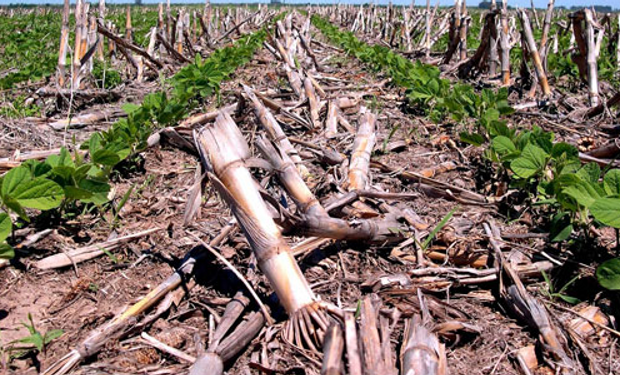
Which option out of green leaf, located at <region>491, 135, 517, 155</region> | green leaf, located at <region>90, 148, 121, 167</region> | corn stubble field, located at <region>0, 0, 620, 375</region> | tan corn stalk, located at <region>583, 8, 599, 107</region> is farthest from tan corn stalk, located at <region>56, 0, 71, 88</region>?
tan corn stalk, located at <region>583, 8, 599, 107</region>

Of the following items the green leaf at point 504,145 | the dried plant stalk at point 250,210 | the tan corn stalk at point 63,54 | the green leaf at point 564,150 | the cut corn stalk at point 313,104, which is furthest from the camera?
the tan corn stalk at point 63,54

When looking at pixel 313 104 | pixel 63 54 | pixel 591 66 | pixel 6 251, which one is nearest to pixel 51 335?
pixel 6 251

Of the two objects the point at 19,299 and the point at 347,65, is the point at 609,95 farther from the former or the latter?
the point at 19,299

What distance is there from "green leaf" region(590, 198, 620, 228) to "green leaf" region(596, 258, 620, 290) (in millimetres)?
139

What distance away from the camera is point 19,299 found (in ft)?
6.51

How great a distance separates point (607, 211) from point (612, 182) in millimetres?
265

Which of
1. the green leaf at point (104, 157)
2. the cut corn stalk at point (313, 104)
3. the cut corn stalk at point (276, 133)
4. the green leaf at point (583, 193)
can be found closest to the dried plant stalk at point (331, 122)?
the cut corn stalk at point (313, 104)

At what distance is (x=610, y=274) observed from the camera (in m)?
1.83

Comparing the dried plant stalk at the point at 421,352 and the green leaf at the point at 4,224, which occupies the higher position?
the green leaf at the point at 4,224

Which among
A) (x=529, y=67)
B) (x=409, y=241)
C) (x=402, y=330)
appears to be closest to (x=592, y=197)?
(x=409, y=241)

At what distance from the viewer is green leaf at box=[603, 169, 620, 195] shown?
2.03 meters

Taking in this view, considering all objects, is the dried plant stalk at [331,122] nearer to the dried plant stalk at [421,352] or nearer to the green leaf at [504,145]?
the green leaf at [504,145]

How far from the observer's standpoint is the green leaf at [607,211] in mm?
1816

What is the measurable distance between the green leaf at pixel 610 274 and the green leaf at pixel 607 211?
14 centimetres
